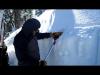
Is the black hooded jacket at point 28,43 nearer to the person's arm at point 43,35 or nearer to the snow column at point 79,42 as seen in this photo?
the person's arm at point 43,35

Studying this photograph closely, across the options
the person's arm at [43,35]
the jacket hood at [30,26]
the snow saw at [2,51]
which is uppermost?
the jacket hood at [30,26]

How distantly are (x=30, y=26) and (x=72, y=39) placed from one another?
400 millimetres

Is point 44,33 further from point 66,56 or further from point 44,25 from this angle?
point 66,56

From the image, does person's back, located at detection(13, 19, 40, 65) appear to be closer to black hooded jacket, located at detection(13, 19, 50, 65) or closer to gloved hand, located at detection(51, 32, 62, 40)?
black hooded jacket, located at detection(13, 19, 50, 65)

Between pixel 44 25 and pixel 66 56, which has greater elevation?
pixel 44 25

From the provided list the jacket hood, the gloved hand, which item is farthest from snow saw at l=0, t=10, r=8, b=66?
the gloved hand

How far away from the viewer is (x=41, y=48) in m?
1.51

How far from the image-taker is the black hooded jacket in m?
1.54

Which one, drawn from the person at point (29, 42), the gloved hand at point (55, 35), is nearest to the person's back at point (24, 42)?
the person at point (29, 42)

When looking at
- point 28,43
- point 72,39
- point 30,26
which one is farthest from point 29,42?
point 72,39

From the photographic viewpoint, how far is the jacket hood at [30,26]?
157 cm
